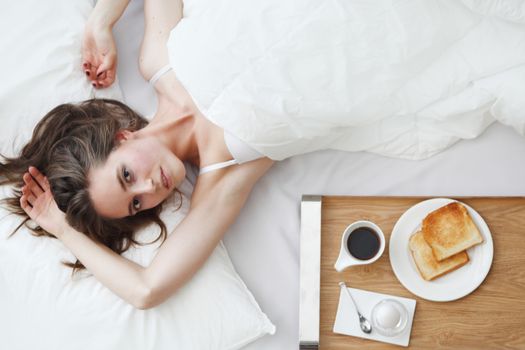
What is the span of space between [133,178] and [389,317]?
28.0 inches

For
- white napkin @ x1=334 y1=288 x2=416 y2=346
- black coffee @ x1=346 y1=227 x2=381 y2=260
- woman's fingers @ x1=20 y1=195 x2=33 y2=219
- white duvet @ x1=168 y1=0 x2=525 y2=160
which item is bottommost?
white napkin @ x1=334 y1=288 x2=416 y2=346

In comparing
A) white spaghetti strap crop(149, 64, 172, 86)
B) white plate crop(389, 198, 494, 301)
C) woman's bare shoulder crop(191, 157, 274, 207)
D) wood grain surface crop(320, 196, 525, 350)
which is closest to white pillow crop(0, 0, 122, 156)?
white spaghetti strap crop(149, 64, 172, 86)

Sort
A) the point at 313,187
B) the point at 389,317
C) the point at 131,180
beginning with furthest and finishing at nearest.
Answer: the point at 313,187 → the point at 131,180 → the point at 389,317

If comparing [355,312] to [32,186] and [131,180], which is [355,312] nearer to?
[131,180]

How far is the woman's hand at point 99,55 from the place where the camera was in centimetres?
167

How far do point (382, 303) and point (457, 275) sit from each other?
0.66ft

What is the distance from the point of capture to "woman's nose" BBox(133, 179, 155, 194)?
4.63ft

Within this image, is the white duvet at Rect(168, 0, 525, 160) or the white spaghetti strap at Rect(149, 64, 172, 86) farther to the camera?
the white spaghetti strap at Rect(149, 64, 172, 86)

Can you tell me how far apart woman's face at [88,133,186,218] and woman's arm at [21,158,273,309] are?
0.10 meters

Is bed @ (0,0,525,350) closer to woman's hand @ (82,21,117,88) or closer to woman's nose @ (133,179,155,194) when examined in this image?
woman's nose @ (133,179,155,194)

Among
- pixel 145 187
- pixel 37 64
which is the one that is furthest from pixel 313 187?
pixel 37 64

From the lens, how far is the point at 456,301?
1.36m

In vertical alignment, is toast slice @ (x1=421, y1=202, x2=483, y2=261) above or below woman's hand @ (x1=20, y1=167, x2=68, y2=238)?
below

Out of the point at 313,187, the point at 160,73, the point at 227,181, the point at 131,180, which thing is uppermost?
the point at 160,73
